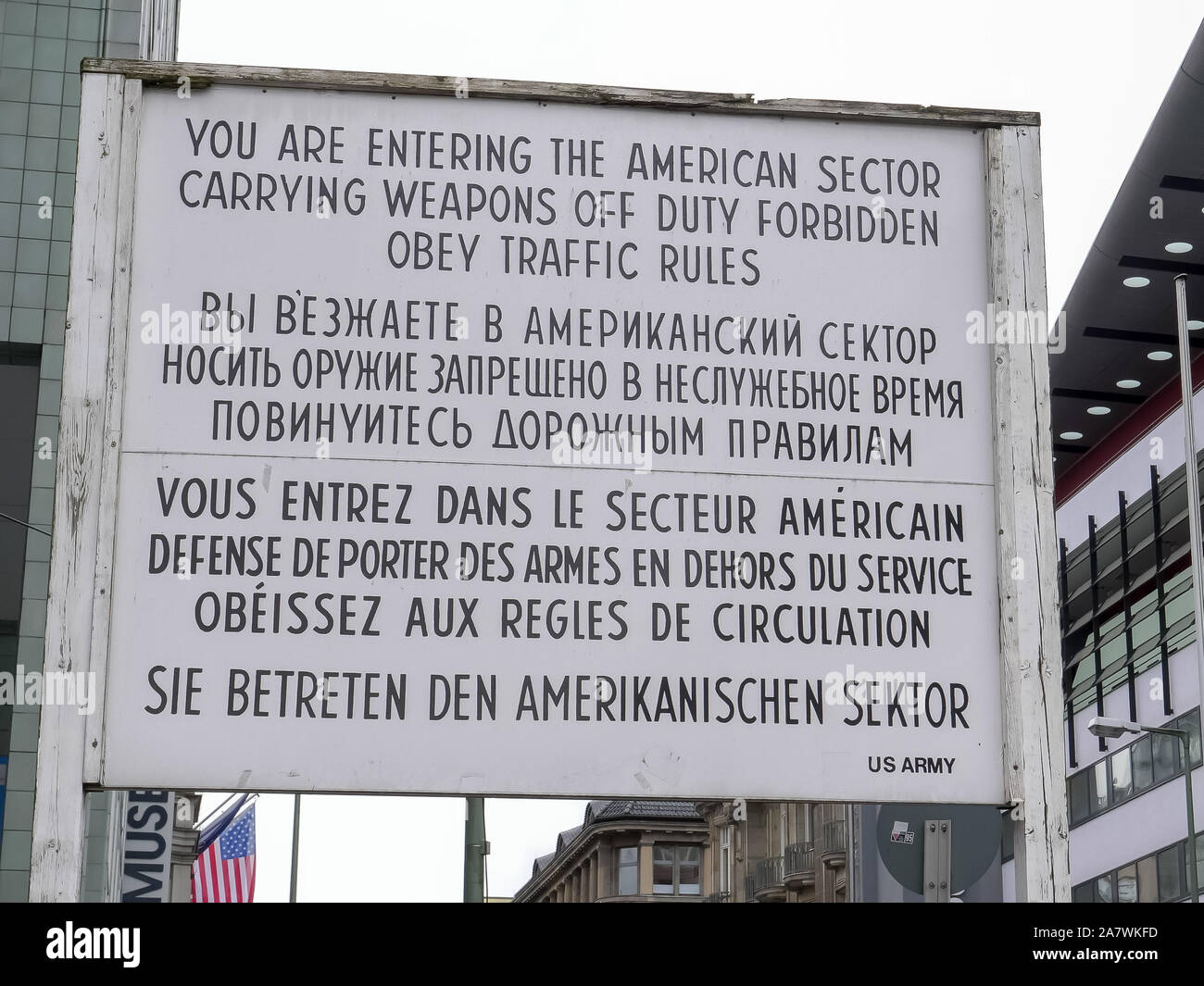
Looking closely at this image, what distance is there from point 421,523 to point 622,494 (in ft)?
1.76

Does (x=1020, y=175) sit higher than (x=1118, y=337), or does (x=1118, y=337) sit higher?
(x=1118, y=337)

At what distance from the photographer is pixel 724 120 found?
475 cm

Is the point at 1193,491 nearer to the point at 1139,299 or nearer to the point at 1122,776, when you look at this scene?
the point at 1139,299

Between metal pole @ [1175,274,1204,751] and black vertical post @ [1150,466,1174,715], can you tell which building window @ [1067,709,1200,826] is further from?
metal pole @ [1175,274,1204,751]

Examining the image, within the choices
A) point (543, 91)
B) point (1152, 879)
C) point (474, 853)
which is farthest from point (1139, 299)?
point (543, 91)

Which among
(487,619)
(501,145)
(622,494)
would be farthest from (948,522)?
(501,145)

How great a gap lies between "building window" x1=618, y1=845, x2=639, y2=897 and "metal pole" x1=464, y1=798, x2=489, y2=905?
289 feet

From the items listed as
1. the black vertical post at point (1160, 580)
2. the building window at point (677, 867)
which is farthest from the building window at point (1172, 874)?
the building window at point (677, 867)

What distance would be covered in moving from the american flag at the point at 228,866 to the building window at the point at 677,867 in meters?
73.3

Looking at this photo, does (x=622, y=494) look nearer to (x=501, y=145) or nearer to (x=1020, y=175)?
(x=501, y=145)

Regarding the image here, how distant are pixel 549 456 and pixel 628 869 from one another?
100m

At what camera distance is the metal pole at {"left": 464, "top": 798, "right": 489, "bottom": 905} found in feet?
48.1

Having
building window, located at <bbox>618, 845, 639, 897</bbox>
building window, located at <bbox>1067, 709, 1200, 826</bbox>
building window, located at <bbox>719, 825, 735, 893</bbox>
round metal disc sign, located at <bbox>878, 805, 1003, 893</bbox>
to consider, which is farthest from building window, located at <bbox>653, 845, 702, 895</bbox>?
round metal disc sign, located at <bbox>878, 805, 1003, 893</bbox>

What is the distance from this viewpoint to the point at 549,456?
4.43 metres
